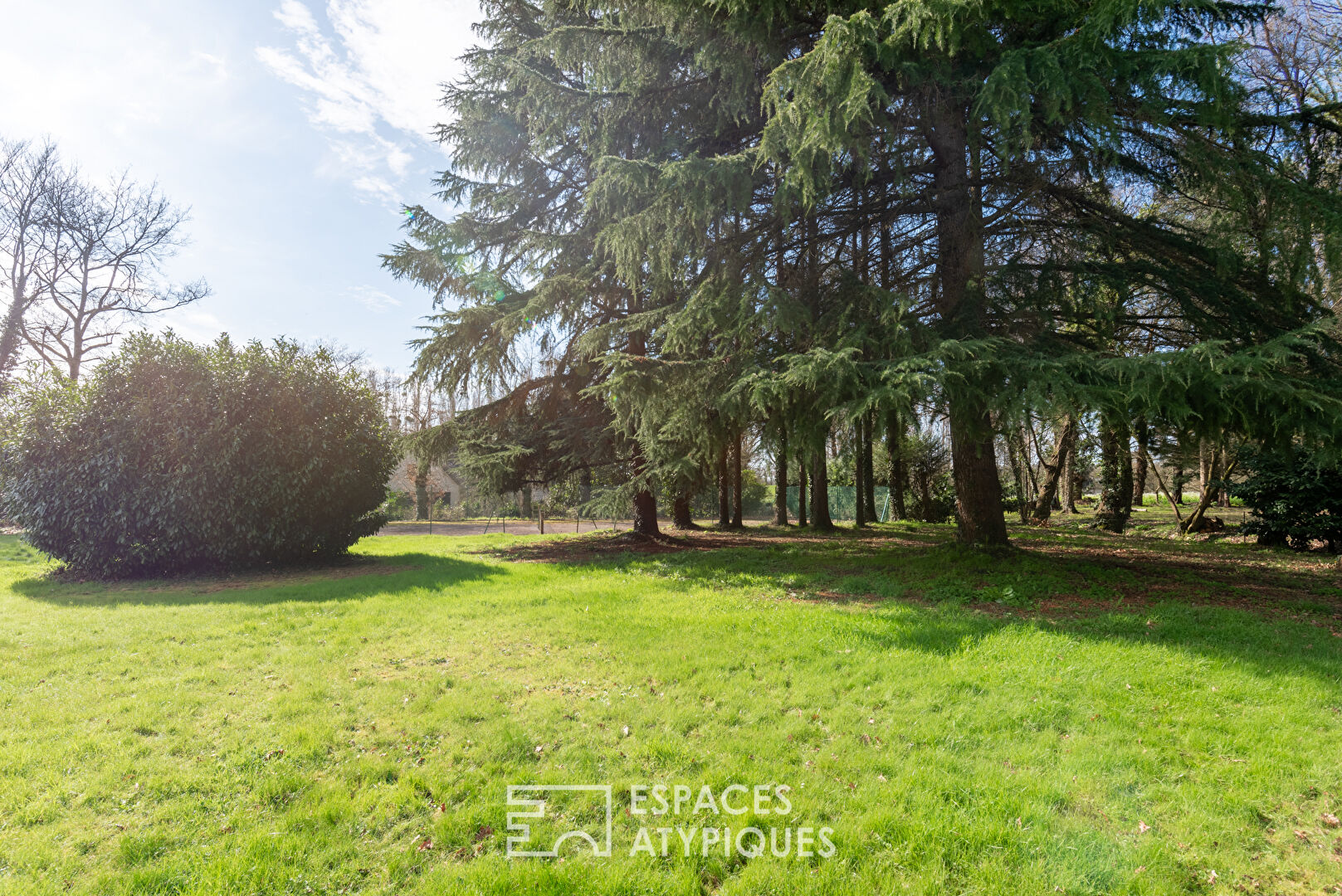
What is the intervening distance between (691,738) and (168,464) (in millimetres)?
10345

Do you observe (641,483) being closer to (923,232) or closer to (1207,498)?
(923,232)

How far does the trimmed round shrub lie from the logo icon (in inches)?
356

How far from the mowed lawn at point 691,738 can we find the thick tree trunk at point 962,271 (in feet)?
6.37

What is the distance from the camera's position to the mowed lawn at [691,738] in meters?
2.41

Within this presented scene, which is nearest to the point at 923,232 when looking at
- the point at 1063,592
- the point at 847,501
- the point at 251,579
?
the point at 1063,592

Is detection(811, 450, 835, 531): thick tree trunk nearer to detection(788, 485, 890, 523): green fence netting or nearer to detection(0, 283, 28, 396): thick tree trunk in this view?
detection(788, 485, 890, 523): green fence netting

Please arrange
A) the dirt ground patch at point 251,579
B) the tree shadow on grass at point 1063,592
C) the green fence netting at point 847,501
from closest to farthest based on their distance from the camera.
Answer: the tree shadow on grass at point 1063,592 → the dirt ground patch at point 251,579 → the green fence netting at point 847,501

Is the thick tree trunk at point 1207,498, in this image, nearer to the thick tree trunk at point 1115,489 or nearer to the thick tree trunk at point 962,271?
the thick tree trunk at point 1115,489

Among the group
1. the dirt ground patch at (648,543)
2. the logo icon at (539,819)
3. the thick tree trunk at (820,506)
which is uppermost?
the thick tree trunk at (820,506)

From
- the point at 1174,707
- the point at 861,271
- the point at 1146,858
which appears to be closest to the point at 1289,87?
the point at 861,271

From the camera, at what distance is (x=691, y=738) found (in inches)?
136

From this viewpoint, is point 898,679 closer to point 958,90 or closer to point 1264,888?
point 1264,888

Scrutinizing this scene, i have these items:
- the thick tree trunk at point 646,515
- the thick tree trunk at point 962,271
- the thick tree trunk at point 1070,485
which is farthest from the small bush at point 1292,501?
the thick tree trunk at point 646,515

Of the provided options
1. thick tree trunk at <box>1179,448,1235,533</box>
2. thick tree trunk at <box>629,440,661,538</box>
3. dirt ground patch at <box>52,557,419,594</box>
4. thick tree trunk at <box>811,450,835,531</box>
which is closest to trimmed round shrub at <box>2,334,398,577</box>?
dirt ground patch at <box>52,557,419,594</box>
